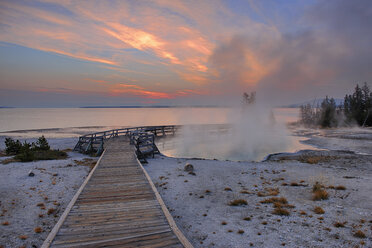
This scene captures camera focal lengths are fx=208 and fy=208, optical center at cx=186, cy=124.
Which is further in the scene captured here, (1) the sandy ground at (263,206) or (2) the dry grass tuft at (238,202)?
(2) the dry grass tuft at (238,202)

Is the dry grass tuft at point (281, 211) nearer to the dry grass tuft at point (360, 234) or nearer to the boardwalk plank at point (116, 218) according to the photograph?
the dry grass tuft at point (360, 234)

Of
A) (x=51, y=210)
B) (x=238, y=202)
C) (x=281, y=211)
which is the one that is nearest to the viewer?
(x=51, y=210)

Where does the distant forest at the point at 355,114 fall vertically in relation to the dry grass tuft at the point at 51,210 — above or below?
above

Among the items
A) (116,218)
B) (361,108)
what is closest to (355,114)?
(361,108)

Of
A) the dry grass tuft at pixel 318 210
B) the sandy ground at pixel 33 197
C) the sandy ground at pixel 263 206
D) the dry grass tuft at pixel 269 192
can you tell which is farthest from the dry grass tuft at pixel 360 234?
the sandy ground at pixel 33 197

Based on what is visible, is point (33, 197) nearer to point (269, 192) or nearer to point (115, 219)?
point (115, 219)

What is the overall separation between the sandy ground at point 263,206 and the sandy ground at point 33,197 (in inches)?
184

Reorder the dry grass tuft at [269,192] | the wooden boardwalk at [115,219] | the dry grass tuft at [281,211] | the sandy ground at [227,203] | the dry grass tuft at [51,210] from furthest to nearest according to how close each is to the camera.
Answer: the dry grass tuft at [269,192] < the dry grass tuft at [281,211] < the dry grass tuft at [51,210] < the sandy ground at [227,203] < the wooden boardwalk at [115,219]

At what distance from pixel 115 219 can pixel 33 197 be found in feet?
20.1

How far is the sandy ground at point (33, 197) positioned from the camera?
690 centimetres

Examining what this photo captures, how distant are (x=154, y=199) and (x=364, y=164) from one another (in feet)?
65.8

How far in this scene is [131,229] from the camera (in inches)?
232

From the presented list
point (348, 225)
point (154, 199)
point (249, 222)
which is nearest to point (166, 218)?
point (154, 199)

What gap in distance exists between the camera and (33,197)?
9.88 meters
